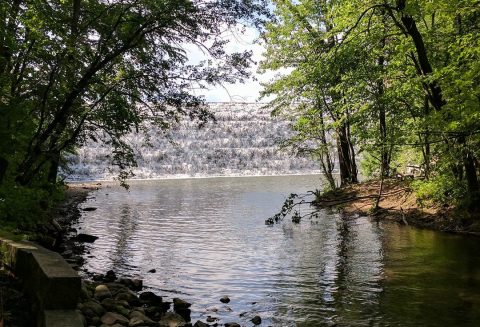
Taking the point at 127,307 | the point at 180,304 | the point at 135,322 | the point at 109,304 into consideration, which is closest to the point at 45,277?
the point at 135,322

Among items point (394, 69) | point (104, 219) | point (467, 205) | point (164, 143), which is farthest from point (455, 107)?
point (164, 143)

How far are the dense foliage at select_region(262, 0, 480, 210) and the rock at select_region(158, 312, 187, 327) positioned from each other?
7232 millimetres

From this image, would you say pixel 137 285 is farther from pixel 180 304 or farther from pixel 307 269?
pixel 307 269

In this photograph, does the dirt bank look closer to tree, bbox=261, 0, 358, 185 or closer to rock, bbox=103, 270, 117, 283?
tree, bbox=261, 0, 358, 185

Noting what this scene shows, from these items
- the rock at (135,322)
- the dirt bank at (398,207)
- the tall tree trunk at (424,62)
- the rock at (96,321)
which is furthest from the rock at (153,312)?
the dirt bank at (398,207)

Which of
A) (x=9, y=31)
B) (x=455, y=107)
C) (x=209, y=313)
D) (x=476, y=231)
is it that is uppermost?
(x=9, y=31)

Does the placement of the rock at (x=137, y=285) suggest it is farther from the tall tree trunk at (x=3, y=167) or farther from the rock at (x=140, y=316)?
the tall tree trunk at (x=3, y=167)

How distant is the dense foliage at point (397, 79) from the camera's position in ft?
42.1

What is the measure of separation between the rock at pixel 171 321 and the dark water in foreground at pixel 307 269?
87cm

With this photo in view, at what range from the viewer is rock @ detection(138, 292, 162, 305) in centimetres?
932

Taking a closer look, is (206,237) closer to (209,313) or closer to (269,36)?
(209,313)

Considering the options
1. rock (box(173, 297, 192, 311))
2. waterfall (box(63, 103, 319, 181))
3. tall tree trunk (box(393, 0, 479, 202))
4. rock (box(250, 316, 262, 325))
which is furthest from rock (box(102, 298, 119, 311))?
waterfall (box(63, 103, 319, 181))

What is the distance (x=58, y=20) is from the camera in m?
10.3

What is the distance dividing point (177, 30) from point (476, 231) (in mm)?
12425
